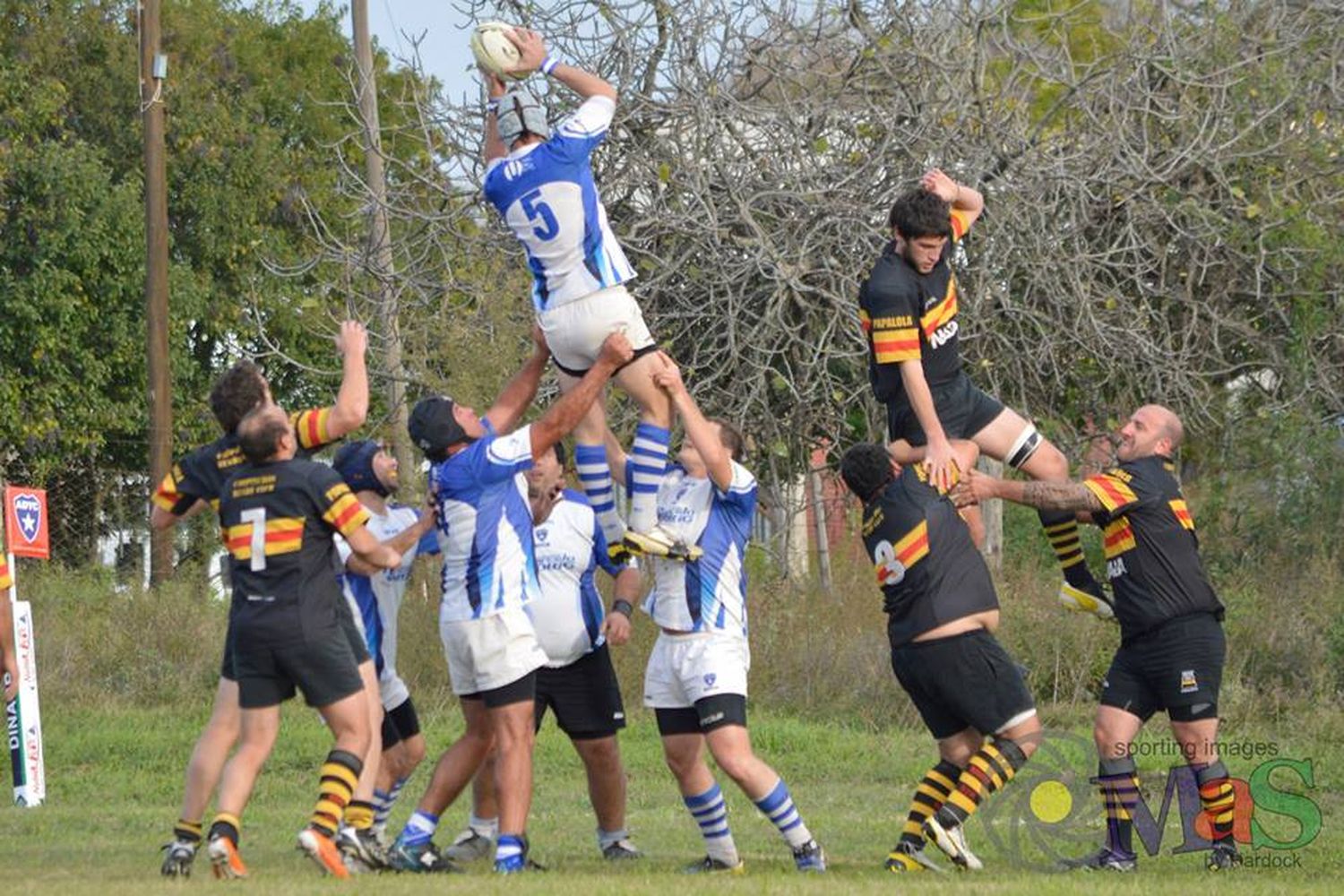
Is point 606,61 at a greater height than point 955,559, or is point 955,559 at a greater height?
point 606,61

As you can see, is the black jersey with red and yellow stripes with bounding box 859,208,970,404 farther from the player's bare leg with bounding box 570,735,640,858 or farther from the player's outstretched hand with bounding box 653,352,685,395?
the player's bare leg with bounding box 570,735,640,858

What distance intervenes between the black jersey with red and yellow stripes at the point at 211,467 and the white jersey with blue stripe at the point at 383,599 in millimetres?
975

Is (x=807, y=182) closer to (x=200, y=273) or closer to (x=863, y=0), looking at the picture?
(x=863, y=0)

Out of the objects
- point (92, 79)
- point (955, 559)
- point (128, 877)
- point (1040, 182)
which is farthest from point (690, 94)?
point (92, 79)

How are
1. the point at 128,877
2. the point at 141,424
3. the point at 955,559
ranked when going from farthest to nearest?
the point at 141,424 < the point at 955,559 < the point at 128,877

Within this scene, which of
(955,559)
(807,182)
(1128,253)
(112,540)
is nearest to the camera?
Answer: (955,559)

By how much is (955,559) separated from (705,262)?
927cm

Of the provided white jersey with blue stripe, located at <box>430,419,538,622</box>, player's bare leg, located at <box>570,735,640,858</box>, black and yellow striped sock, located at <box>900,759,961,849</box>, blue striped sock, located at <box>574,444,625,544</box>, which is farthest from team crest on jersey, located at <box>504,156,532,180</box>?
black and yellow striped sock, located at <box>900,759,961,849</box>

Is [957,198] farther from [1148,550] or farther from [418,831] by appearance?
[418,831]

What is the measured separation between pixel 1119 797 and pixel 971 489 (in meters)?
1.78

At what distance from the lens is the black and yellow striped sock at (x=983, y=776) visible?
→ 9312 mm

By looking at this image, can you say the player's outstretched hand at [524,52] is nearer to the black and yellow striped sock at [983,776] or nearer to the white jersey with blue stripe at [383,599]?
the white jersey with blue stripe at [383,599]

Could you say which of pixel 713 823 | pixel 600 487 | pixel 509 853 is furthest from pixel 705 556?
pixel 509 853

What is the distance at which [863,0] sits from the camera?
60.7 ft
